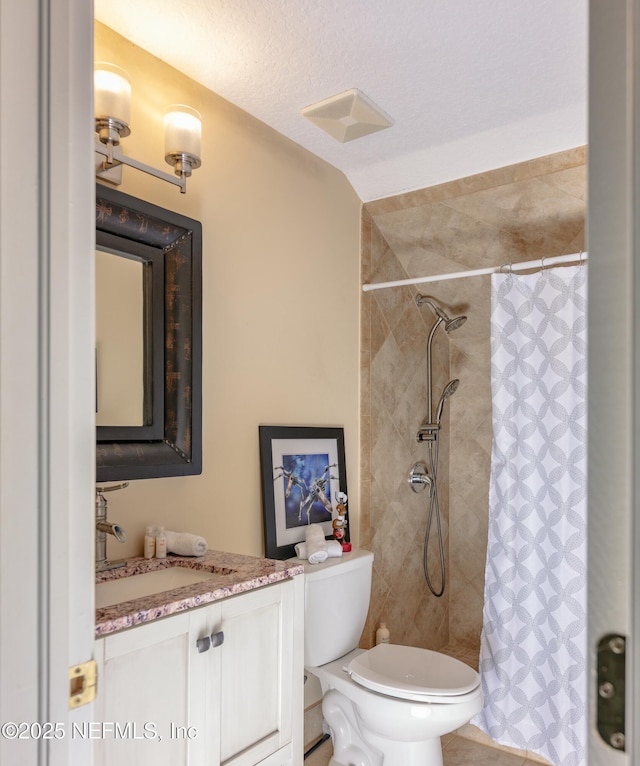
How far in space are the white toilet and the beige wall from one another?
35 centimetres

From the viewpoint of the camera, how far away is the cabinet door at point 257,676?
148 cm

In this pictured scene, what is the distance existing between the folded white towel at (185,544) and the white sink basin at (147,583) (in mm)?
56

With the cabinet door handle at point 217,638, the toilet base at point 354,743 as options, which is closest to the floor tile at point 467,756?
the toilet base at point 354,743

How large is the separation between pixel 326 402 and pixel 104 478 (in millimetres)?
1177

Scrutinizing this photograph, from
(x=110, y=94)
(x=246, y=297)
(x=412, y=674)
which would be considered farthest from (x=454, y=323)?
(x=110, y=94)

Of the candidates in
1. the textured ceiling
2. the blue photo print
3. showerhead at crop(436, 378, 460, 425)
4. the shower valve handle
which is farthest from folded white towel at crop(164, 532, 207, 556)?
showerhead at crop(436, 378, 460, 425)

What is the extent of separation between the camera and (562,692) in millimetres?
2213

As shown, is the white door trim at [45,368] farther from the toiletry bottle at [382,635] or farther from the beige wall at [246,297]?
the toiletry bottle at [382,635]

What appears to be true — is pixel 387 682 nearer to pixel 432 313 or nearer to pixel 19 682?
pixel 19 682

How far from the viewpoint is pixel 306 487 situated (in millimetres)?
2449

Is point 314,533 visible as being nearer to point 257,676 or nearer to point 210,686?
point 257,676

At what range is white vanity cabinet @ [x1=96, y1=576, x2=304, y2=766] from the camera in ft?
4.09

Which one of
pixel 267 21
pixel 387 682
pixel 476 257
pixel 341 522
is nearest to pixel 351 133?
pixel 267 21

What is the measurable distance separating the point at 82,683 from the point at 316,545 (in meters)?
1.44
